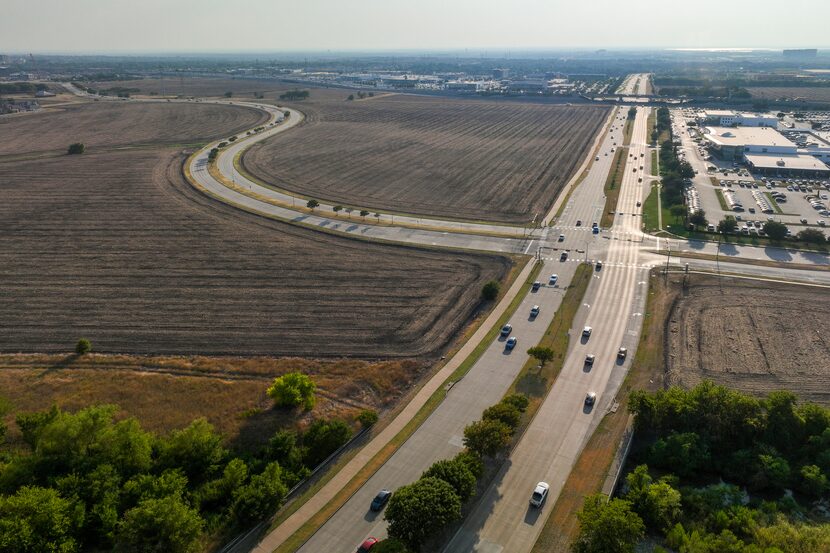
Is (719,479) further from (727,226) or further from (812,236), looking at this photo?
(812,236)

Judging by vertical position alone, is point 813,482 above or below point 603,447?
above

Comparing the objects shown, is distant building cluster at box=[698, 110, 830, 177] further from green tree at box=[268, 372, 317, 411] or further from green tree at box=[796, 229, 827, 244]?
green tree at box=[268, 372, 317, 411]

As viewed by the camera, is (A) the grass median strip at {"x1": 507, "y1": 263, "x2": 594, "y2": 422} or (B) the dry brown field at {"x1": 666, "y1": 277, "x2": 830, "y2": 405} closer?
(A) the grass median strip at {"x1": 507, "y1": 263, "x2": 594, "y2": 422}

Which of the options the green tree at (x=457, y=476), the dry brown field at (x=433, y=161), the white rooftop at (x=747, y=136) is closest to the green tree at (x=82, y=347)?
the green tree at (x=457, y=476)

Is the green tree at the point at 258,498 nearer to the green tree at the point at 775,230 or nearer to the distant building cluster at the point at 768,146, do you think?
the green tree at the point at 775,230

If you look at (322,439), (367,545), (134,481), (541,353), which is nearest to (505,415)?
(541,353)

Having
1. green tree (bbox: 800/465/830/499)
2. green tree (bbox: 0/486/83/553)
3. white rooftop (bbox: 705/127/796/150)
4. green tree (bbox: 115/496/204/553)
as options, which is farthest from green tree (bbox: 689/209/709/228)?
green tree (bbox: 0/486/83/553)
